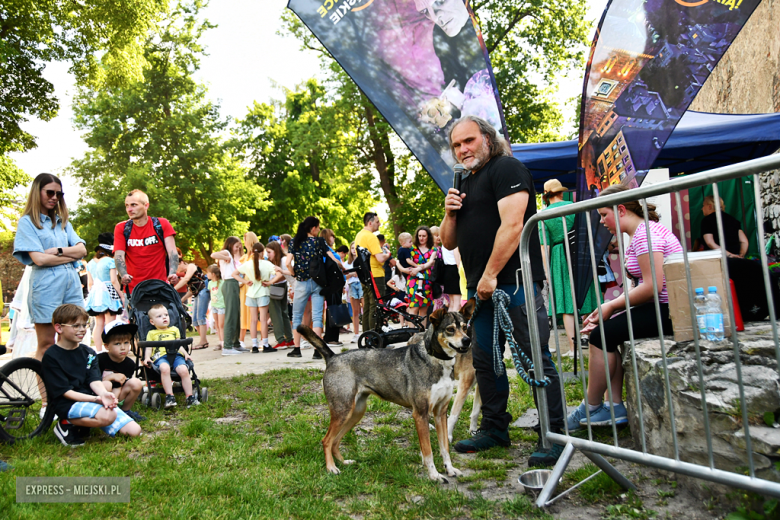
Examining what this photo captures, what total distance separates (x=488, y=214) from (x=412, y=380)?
4.15 feet

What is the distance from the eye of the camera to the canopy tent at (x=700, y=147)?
7859 millimetres

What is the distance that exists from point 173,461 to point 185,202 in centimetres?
2702

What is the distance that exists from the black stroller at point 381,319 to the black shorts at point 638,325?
4.01 meters

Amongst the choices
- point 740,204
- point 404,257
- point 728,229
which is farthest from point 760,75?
point 404,257

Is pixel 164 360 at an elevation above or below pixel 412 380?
above

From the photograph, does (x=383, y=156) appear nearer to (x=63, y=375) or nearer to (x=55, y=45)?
(x=55, y=45)

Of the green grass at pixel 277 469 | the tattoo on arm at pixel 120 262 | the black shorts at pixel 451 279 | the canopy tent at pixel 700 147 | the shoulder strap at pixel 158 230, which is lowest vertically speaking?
the green grass at pixel 277 469

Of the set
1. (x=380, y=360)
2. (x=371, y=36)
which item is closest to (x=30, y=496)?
(x=380, y=360)

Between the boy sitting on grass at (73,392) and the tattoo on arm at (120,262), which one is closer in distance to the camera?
the boy sitting on grass at (73,392)

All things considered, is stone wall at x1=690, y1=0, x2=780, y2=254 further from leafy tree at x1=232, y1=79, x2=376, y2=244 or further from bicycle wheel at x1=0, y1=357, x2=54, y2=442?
leafy tree at x1=232, y1=79, x2=376, y2=244

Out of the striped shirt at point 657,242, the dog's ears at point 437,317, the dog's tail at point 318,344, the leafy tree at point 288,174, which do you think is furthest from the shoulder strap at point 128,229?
the leafy tree at point 288,174

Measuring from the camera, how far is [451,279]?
9.38 meters

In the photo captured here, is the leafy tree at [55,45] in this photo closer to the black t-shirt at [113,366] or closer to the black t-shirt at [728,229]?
the black t-shirt at [113,366]

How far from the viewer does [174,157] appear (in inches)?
1103
